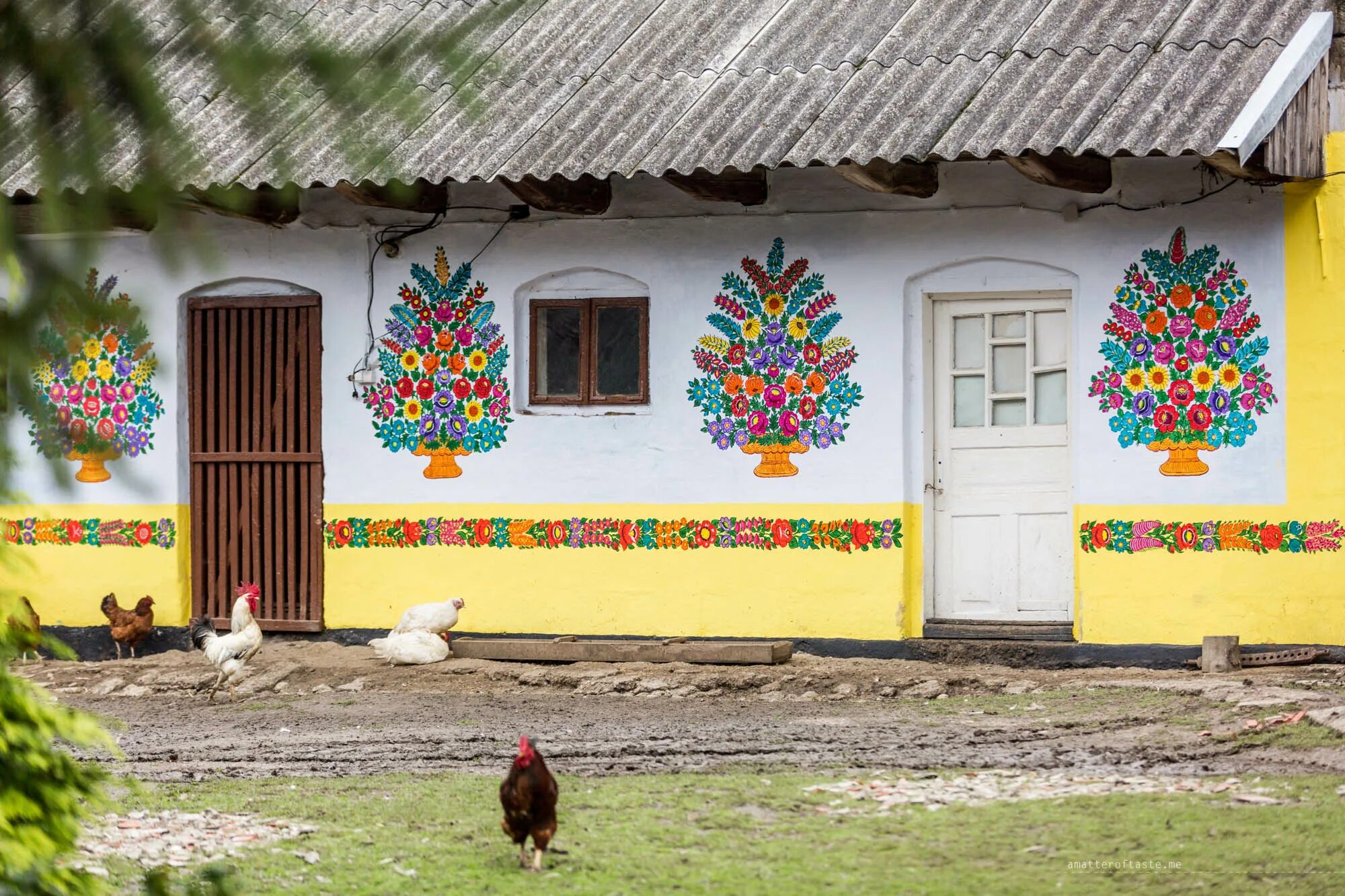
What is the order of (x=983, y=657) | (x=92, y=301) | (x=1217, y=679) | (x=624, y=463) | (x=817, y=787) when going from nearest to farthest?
(x=92, y=301) → (x=817, y=787) → (x=1217, y=679) → (x=983, y=657) → (x=624, y=463)

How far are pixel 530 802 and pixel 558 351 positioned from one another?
5897 millimetres

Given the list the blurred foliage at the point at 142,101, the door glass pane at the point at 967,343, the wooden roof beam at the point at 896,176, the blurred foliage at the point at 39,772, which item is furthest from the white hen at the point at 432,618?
the blurred foliage at the point at 142,101

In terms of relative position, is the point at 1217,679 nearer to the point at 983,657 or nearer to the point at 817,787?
the point at 983,657

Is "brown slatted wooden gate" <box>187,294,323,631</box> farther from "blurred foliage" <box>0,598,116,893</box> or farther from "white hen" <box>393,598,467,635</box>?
"blurred foliage" <box>0,598,116,893</box>

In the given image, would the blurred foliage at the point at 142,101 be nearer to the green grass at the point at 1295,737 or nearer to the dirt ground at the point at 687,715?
the dirt ground at the point at 687,715

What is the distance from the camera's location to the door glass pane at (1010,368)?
1005 cm

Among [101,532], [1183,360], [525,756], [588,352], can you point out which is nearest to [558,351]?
[588,352]

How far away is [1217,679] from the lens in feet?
29.0

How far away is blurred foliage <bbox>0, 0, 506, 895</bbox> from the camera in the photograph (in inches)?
88.4

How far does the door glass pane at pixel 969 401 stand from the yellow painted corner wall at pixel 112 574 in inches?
211

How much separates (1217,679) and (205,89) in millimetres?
7721

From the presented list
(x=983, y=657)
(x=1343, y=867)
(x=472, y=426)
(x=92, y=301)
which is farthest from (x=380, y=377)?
(x=92, y=301)

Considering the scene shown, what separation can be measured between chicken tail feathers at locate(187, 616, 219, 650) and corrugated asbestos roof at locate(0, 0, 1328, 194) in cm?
308

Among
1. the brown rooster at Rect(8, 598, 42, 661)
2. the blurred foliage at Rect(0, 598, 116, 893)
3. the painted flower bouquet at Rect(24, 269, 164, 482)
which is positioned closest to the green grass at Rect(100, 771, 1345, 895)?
the brown rooster at Rect(8, 598, 42, 661)
